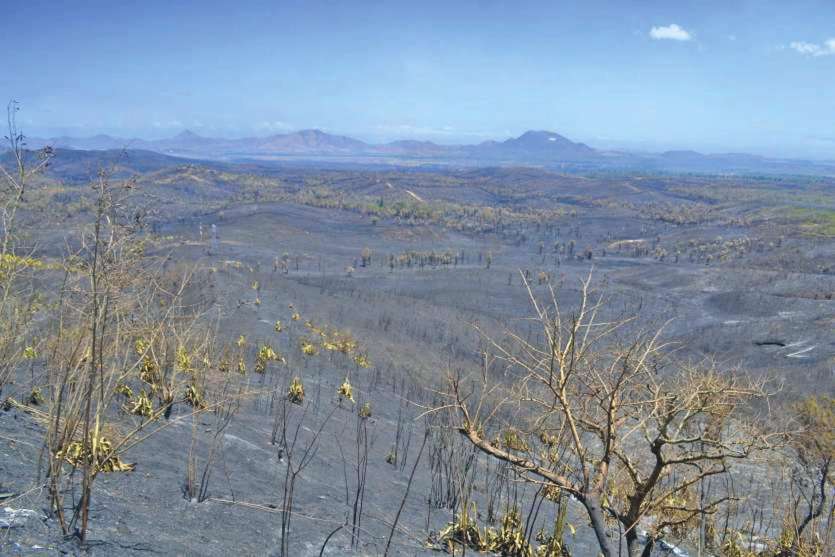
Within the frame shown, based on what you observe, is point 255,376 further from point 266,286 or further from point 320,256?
point 320,256

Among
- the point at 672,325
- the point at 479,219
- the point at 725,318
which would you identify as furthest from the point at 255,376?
the point at 479,219

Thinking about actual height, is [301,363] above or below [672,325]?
above

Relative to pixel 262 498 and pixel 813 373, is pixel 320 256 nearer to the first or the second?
pixel 813 373

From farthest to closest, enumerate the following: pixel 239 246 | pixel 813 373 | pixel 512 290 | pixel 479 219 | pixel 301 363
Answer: pixel 479 219, pixel 239 246, pixel 512 290, pixel 813 373, pixel 301 363

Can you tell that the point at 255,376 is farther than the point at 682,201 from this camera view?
No

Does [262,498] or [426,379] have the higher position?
[262,498]

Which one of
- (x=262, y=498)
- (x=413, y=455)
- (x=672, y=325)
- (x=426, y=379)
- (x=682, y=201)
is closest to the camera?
(x=262, y=498)

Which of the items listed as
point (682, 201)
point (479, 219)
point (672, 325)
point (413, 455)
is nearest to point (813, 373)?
point (672, 325)

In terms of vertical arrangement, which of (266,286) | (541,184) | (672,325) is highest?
(541,184)

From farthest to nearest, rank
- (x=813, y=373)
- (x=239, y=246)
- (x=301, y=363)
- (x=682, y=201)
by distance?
1. (x=682, y=201)
2. (x=239, y=246)
3. (x=813, y=373)
4. (x=301, y=363)
